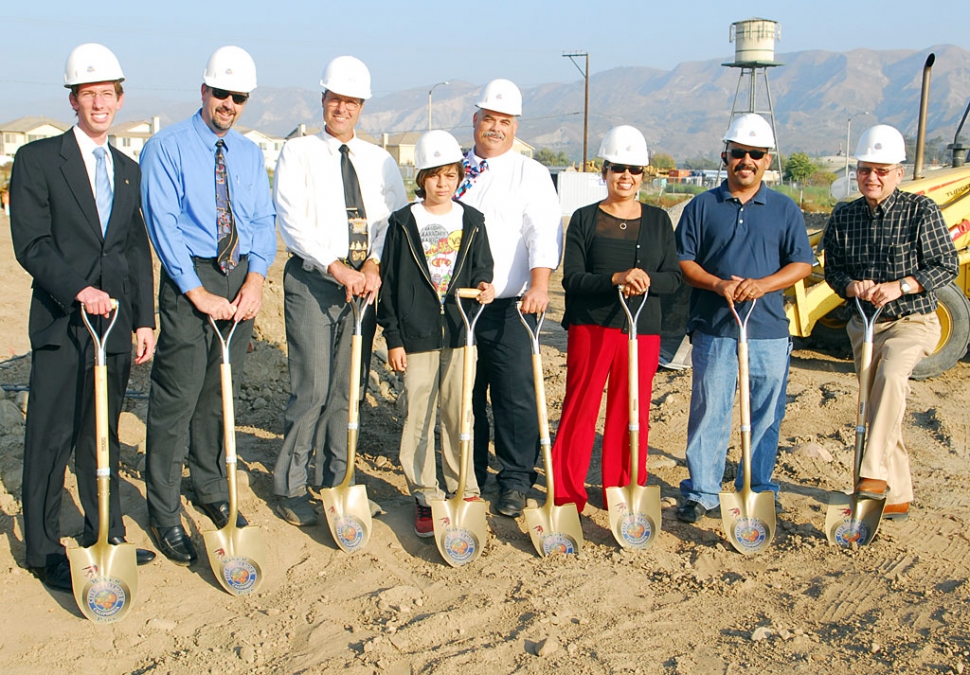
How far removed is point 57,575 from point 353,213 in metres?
2.31

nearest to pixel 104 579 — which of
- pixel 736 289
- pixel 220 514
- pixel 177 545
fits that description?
pixel 177 545

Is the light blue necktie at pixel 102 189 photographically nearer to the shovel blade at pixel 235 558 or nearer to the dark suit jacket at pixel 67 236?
the dark suit jacket at pixel 67 236

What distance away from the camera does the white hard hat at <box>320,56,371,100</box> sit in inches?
186

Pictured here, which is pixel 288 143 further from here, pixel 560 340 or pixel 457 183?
pixel 560 340

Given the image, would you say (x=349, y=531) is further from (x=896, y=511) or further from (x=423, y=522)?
(x=896, y=511)

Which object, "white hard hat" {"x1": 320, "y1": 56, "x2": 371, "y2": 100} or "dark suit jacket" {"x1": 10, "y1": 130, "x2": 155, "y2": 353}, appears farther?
"white hard hat" {"x1": 320, "y1": 56, "x2": 371, "y2": 100}

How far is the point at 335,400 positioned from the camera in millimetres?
5074

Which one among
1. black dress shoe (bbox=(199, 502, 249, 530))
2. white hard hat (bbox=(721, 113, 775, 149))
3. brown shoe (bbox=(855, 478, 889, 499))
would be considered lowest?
black dress shoe (bbox=(199, 502, 249, 530))

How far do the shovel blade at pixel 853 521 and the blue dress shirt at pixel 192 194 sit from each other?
3357mm

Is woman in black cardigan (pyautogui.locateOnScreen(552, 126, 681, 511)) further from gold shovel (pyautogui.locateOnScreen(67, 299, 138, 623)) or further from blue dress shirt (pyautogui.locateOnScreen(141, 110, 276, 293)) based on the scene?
gold shovel (pyautogui.locateOnScreen(67, 299, 138, 623))

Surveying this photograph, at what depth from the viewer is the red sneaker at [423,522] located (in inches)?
199

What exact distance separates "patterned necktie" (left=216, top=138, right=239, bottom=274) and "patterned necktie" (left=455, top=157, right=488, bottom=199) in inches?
51.2

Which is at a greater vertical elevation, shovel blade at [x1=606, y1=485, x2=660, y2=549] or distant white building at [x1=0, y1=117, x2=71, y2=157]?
distant white building at [x1=0, y1=117, x2=71, y2=157]

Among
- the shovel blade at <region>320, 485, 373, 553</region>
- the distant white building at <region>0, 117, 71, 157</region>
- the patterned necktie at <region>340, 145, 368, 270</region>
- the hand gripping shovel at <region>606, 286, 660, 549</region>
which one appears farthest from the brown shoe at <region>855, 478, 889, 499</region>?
the distant white building at <region>0, 117, 71, 157</region>
